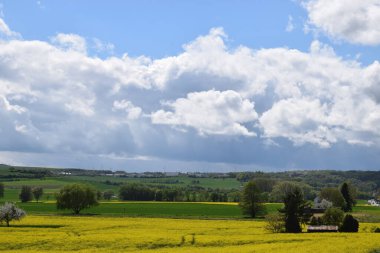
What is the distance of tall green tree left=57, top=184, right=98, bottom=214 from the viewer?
13138cm

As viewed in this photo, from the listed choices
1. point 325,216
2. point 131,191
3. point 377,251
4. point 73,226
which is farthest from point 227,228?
point 131,191

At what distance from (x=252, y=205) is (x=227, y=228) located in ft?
133

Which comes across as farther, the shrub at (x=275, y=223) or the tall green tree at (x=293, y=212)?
the shrub at (x=275, y=223)

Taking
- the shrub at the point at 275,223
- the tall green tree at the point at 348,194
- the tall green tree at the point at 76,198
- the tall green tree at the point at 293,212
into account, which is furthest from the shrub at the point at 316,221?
the tall green tree at the point at 76,198

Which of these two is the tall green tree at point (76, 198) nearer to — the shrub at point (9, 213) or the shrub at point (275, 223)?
the shrub at point (9, 213)

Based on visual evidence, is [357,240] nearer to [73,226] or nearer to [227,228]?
[227,228]

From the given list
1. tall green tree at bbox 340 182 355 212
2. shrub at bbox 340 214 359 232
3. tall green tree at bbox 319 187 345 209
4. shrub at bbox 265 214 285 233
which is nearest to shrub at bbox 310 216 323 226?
shrub at bbox 340 214 359 232

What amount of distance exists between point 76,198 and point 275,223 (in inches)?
2547

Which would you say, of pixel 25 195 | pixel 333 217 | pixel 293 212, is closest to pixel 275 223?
pixel 293 212

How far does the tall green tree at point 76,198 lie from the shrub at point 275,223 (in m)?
63.5

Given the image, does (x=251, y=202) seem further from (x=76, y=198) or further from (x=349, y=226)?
(x=349, y=226)

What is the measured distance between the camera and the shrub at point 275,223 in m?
79.1

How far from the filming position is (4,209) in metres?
91.9

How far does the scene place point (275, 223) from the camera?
261ft
